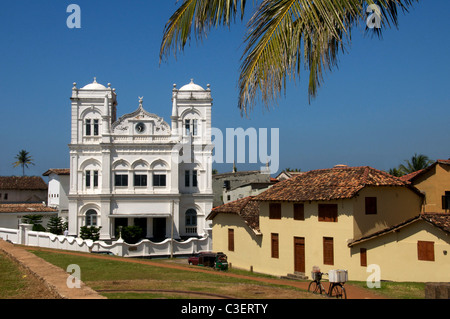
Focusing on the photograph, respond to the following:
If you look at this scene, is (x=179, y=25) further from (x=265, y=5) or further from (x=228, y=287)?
(x=228, y=287)

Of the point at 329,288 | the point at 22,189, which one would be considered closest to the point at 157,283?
the point at 329,288

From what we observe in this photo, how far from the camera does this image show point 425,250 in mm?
21062

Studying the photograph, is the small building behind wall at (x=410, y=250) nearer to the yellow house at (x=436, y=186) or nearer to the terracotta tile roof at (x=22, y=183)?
the yellow house at (x=436, y=186)

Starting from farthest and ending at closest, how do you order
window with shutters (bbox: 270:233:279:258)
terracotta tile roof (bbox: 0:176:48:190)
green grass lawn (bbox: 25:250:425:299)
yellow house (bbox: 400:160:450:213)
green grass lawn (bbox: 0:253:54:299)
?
terracotta tile roof (bbox: 0:176:48:190), window with shutters (bbox: 270:233:279:258), yellow house (bbox: 400:160:450:213), green grass lawn (bbox: 25:250:425:299), green grass lawn (bbox: 0:253:54:299)

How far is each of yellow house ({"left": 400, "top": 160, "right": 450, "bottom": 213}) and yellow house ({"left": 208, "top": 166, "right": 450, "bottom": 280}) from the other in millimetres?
987

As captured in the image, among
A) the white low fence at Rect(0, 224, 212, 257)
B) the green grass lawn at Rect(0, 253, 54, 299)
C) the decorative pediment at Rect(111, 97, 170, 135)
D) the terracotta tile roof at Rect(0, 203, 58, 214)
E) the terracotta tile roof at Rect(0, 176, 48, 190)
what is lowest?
the white low fence at Rect(0, 224, 212, 257)

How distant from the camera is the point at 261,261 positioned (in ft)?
93.6

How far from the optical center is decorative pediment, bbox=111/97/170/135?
45.5 metres

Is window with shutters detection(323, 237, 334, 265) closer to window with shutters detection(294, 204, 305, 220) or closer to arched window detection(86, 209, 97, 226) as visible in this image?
window with shutters detection(294, 204, 305, 220)

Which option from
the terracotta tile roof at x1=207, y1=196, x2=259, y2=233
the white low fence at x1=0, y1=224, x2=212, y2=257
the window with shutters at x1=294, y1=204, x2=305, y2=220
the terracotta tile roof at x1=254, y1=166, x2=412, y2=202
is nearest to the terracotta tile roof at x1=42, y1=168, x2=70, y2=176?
the white low fence at x1=0, y1=224, x2=212, y2=257

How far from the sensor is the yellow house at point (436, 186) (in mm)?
26844

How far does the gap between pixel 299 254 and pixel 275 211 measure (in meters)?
2.99
